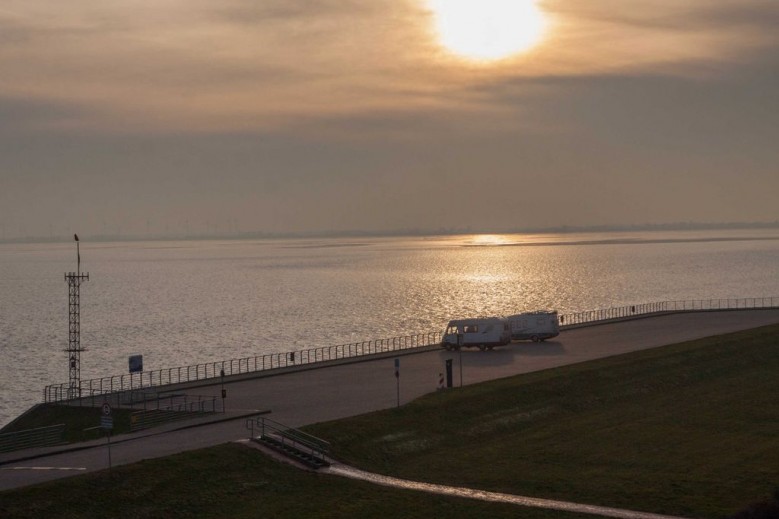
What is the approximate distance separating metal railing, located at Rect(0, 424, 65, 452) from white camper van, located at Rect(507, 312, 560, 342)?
38345 millimetres

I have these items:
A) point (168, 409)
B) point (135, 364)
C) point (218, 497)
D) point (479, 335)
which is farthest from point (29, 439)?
point (479, 335)

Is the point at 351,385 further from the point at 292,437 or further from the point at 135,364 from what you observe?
the point at 292,437

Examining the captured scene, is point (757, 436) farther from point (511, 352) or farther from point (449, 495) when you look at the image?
point (511, 352)

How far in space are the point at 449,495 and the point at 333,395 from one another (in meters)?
19.3

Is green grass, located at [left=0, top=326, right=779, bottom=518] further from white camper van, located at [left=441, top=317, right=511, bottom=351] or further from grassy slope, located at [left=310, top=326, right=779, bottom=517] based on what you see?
white camper van, located at [left=441, top=317, right=511, bottom=351]

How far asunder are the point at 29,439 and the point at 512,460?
71.9 ft

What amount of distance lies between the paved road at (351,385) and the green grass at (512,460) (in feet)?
9.89

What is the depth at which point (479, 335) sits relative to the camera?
74.6 m

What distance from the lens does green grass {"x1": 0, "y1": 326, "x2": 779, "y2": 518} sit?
34.2m

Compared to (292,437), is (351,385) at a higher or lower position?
higher

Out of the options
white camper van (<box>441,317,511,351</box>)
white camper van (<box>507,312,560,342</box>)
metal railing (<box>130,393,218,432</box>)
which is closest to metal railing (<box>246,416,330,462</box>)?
metal railing (<box>130,393,218,432</box>)

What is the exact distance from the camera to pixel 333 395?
54.5 meters

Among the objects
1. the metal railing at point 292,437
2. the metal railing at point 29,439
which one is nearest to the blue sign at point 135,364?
the metal railing at point 29,439

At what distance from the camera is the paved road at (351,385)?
39.7 m
